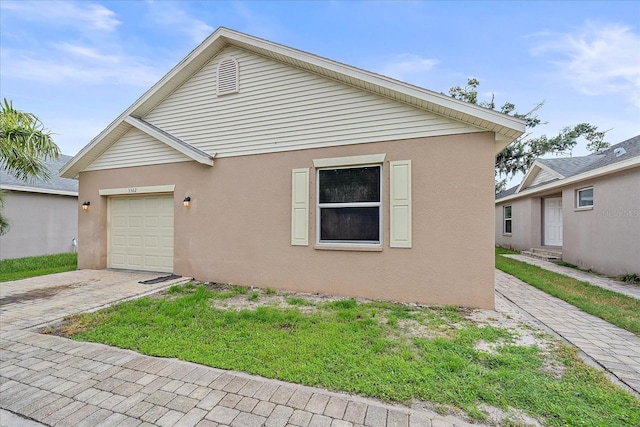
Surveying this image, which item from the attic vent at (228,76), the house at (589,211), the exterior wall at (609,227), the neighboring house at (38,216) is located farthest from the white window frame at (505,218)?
the neighboring house at (38,216)

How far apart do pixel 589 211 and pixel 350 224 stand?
866cm

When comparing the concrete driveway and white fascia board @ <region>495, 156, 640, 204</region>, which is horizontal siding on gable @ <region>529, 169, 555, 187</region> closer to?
white fascia board @ <region>495, 156, 640, 204</region>

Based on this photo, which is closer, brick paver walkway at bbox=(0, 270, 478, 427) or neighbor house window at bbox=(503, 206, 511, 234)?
brick paver walkway at bbox=(0, 270, 478, 427)

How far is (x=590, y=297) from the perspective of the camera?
5699mm

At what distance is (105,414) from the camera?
7.36ft

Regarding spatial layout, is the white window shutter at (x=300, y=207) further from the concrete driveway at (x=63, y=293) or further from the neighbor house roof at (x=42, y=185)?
the neighbor house roof at (x=42, y=185)

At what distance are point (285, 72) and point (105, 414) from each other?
249 inches

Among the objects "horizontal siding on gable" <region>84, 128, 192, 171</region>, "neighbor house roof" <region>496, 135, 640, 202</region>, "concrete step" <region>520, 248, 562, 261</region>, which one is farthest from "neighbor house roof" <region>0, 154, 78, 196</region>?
"concrete step" <region>520, 248, 562, 261</region>

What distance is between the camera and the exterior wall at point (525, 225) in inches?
516

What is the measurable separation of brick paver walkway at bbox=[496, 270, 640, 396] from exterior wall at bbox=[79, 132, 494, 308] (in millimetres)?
929

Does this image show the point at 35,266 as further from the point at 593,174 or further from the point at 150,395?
the point at 593,174

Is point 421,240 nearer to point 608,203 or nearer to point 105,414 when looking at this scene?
point 105,414

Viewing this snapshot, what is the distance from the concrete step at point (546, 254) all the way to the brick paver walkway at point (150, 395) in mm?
12241

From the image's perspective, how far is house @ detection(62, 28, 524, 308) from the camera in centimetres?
506
